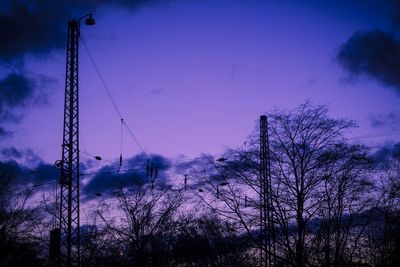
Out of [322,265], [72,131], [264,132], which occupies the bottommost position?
[322,265]

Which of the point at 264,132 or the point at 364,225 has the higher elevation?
the point at 264,132

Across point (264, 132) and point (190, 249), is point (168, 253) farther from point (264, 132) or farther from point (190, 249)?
point (264, 132)

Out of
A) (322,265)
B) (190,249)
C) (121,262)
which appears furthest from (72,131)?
(190,249)

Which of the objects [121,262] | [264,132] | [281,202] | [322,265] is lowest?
[121,262]

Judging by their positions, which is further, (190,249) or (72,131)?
(190,249)

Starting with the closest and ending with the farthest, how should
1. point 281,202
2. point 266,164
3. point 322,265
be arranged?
point 322,265 < point 281,202 < point 266,164

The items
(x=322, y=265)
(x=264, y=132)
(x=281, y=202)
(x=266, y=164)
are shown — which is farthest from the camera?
(x=264, y=132)

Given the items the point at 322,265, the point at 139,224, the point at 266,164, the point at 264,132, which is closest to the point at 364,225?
the point at 322,265

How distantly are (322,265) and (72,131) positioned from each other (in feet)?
56.4

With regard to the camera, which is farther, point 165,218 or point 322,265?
point 165,218

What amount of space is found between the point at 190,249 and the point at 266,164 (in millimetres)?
33184

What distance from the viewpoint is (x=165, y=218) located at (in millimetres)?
36438

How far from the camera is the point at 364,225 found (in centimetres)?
1373

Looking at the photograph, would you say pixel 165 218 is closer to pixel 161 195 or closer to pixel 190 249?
pixel 161 195
